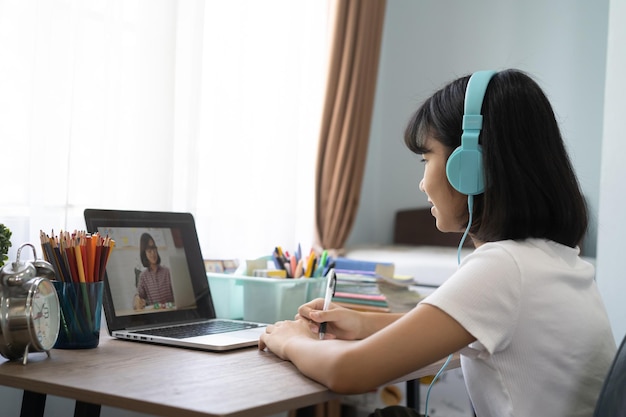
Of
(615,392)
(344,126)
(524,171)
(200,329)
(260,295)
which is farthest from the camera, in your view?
(344,126)

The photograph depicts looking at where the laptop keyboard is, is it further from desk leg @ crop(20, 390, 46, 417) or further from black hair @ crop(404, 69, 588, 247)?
black hair @ crop(404, 69, 588, 247)

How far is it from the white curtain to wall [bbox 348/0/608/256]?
67 centimetres

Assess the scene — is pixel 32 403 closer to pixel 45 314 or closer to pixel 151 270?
pixel 45 314

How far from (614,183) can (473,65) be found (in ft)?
4.14

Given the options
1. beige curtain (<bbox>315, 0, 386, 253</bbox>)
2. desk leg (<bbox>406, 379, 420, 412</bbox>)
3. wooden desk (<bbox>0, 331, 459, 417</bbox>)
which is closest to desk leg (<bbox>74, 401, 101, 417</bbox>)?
wooden desk (<bbox>0, 331, 459, 417</bbox>)

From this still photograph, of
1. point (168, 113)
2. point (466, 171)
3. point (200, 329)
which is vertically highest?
point (168, 113)

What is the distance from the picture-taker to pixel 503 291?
97 cm

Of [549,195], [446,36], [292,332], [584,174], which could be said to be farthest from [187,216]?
[446,36]

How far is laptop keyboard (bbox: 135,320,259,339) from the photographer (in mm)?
1273

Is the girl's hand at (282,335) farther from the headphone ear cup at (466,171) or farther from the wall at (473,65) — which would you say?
the wall at (473,65)

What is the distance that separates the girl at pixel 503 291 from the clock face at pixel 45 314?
0.32 metres

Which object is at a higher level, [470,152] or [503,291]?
[470,152]

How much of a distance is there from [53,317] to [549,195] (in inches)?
29.3

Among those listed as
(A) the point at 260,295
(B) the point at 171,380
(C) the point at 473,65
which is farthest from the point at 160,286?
(C) the point at 473,65
